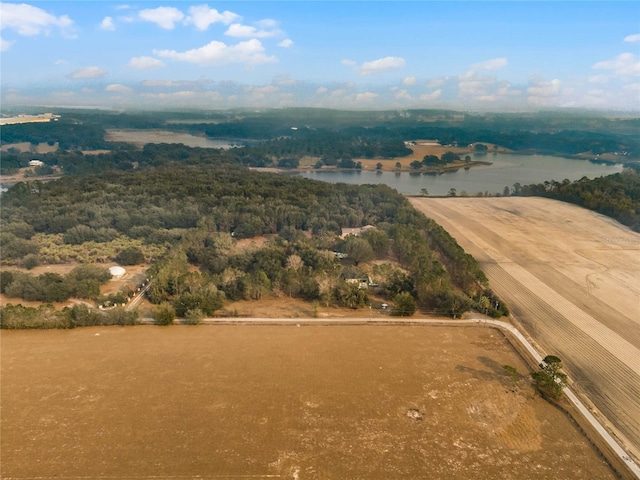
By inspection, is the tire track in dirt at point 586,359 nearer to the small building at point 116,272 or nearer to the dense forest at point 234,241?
the dense forest at point 234,241

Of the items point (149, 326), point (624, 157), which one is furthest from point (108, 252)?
point (624, 157)

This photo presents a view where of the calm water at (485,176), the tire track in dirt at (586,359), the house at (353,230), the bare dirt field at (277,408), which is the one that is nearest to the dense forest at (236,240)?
the house at (353,230)

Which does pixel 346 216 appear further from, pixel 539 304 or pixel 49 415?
pixel 49 415

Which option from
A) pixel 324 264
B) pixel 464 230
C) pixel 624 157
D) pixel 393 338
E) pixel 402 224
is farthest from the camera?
pixel 624 157

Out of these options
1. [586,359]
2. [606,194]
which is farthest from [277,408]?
[606,194]

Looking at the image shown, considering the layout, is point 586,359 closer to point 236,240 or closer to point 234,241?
point 234,241

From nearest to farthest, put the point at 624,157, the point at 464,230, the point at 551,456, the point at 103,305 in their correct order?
the point at 551,456
the point at 103,305
the point at 464,230
the point at 624,157
